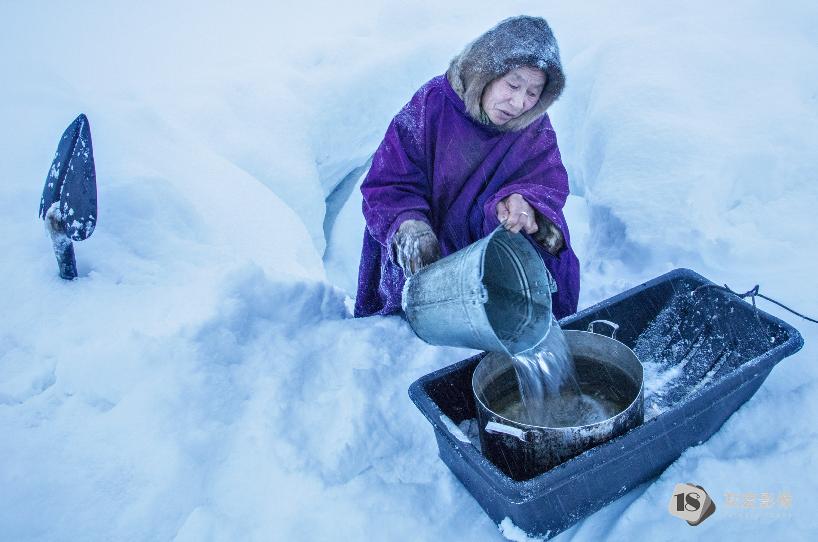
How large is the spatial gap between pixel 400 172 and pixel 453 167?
0.69 feet

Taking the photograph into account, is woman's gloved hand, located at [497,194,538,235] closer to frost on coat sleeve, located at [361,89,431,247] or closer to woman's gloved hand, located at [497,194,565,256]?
woman's gloved hand, located at [497,194,565,256]

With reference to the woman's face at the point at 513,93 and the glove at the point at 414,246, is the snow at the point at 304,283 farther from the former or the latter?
the woman's face at the point at 513,93

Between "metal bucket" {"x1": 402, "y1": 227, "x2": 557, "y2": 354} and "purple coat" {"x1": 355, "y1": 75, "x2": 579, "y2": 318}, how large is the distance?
0.30 m

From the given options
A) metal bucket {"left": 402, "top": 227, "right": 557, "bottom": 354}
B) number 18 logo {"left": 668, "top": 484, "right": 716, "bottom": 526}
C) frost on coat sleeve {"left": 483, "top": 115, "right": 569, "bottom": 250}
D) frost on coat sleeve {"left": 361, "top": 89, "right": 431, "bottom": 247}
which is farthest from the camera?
frost on coat sleeve {"left": 361, "top": 89, "right": 431, "bottom": 247}

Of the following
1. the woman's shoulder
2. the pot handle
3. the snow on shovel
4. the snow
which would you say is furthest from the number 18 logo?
the snow on shovel

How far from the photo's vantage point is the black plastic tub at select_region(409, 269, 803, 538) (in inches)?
50.4

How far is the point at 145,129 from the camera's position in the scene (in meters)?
2.71

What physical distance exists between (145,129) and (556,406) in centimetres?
241

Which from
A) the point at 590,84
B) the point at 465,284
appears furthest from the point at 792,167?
the point at 465,284

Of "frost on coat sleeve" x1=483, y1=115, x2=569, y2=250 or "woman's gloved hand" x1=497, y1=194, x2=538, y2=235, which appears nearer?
"woman's gloved hand" x1=497, y1=194, x2=538, y2=235

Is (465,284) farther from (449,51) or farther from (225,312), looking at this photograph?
(449,51)

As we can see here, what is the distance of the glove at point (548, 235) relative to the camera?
1754 millimetres

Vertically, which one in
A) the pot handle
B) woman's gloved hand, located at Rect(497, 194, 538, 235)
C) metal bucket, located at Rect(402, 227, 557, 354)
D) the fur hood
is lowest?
the pot handle

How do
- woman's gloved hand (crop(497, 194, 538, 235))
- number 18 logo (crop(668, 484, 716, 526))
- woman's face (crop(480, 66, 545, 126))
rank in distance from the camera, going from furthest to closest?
woman's face (crop(480, 66, 545, 126)) < woman's gloved hand (crop(497, 194, 538, 235)) < number 18 logo (crop(668, 484, 716, 526))
